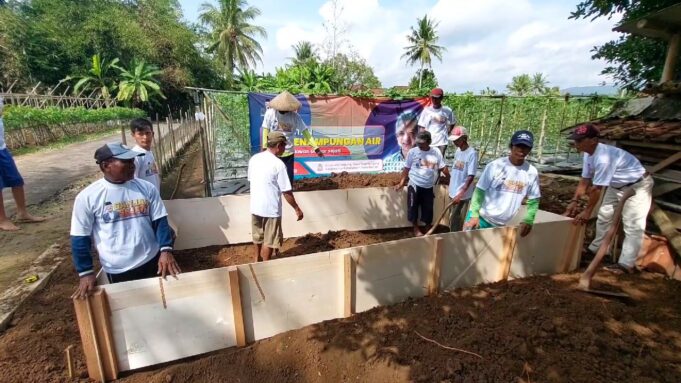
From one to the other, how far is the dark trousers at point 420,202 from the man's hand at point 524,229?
5.04ft

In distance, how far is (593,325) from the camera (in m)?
2.77

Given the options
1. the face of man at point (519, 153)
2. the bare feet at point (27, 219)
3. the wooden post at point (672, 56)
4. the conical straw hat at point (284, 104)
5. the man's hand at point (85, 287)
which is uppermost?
the wooden post at point (672, 56)

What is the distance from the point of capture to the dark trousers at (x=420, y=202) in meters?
4.80

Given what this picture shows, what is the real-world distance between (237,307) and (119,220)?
101 centimetres

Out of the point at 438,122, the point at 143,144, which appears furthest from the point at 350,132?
the point at 143,144

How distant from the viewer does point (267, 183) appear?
11.4ft

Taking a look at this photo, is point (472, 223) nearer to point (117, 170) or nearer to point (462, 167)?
point (462, 167)

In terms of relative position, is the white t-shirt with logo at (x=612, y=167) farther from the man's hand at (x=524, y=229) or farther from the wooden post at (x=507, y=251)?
the wooden post at (x=507, y=251)

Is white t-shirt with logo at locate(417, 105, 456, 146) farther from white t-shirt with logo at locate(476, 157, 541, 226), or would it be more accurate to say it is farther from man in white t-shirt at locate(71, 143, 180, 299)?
man in white t-shirt at locate(71, 143, 180, 299)

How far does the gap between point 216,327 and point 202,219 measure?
230 cm

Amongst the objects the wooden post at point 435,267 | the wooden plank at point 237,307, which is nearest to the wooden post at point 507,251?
the wooden post at point 435,267

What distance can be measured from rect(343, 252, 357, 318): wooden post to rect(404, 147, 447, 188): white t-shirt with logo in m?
2.23

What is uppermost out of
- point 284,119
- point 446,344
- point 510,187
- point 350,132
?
point 284,119

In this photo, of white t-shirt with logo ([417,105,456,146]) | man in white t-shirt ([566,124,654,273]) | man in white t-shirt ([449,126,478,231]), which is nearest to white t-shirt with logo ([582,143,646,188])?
man in white t-shirt ([566,124,654,273])
